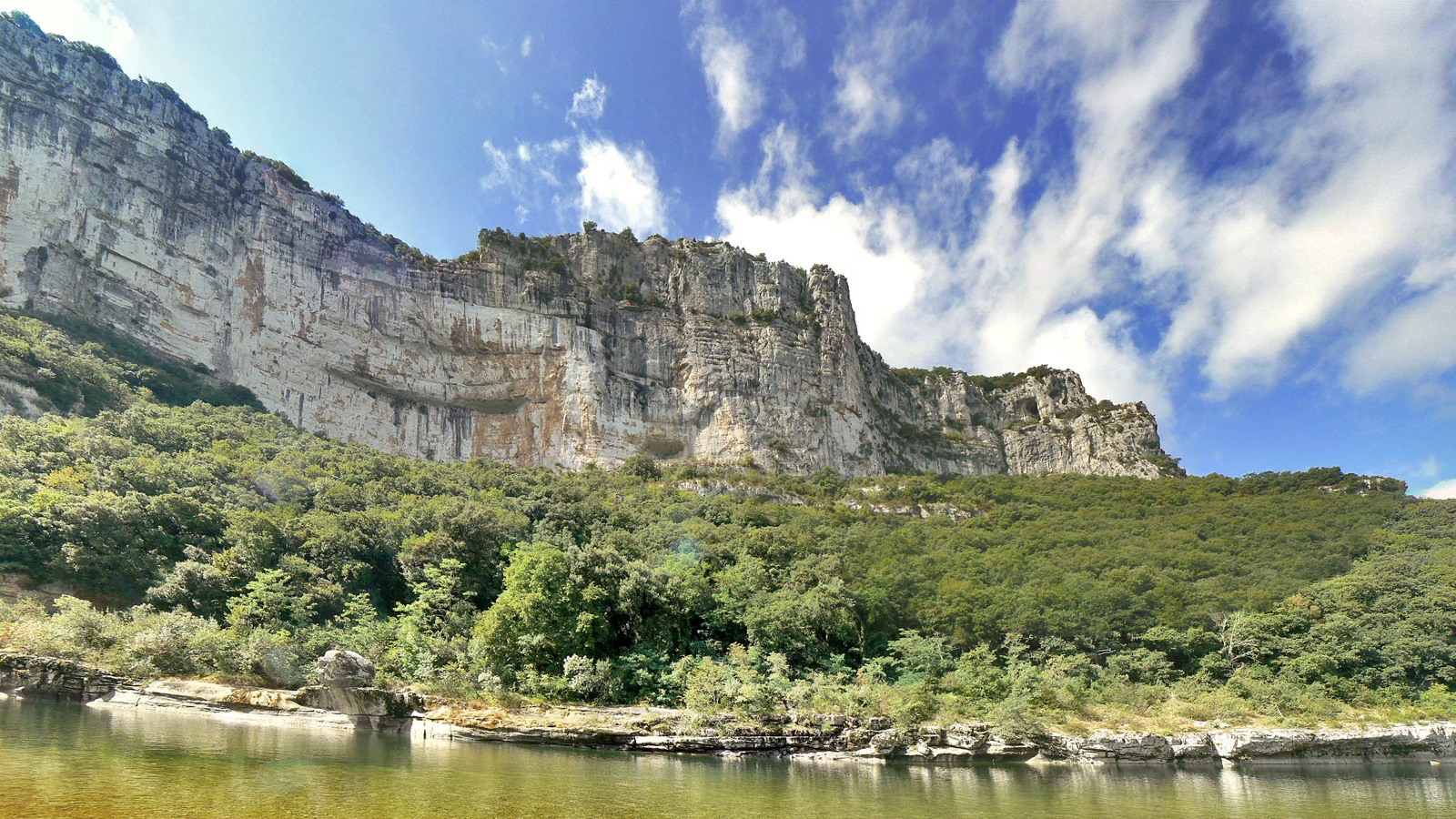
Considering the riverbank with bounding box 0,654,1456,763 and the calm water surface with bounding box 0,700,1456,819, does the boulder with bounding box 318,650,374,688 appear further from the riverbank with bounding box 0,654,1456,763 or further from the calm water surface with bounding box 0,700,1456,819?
the calm water surface with bounding box 0,700,1456,819

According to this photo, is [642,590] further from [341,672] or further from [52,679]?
[52,679]

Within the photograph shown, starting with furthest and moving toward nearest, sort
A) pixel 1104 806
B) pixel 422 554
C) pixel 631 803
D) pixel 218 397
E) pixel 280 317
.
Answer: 1. pixel 280 317
2. pixel 218 397
3. pixel 422 554
4. pixel 1104 806
5. pixel 631 803

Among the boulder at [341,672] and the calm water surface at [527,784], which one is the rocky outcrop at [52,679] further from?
the boulder at [341,672]

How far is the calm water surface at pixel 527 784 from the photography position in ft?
32.2

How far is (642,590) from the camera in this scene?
26875mm

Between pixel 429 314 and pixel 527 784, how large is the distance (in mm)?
58168

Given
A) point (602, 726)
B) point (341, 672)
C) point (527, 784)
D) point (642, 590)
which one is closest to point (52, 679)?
point (341, 672)

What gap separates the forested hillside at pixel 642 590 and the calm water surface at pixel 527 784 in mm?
4361

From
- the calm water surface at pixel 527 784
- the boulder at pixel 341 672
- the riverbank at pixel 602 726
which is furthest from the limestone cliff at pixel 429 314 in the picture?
the calm water surface at pixel 527 784

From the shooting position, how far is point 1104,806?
1415cm

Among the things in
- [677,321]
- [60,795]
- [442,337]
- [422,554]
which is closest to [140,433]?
[422,554]

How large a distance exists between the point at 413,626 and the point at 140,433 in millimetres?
24161

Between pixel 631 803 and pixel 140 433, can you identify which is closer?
pixel 631 803

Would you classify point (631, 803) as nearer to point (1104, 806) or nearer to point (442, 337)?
point (1104, 806)
